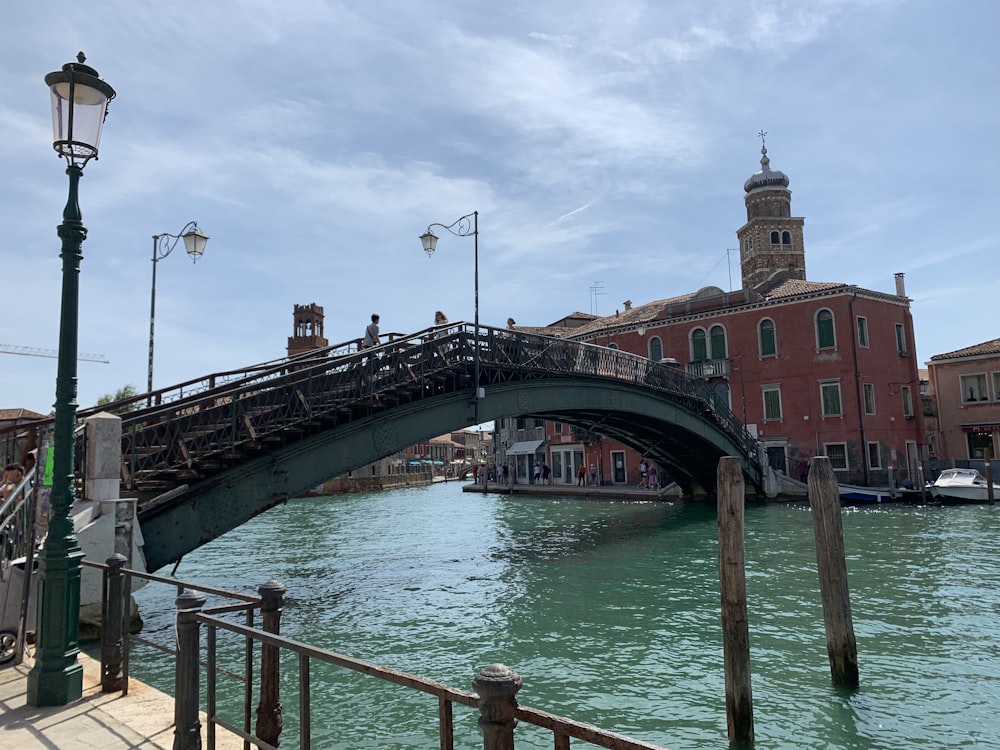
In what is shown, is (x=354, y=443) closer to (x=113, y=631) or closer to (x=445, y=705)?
(x=113, y=631)

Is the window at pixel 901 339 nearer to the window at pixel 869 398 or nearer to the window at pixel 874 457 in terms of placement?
the window at pixel 869 398

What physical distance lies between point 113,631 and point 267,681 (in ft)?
4.63

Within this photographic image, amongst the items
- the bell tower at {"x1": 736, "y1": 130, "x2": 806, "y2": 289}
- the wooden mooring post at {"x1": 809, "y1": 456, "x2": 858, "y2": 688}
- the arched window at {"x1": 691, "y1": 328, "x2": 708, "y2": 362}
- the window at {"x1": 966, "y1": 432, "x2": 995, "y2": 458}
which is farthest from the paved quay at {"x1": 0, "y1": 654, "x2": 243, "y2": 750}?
the bell tower at {"x1": 736, "y1": 130, "x2": 806, "y2": 289}

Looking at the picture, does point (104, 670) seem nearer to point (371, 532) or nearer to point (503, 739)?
point (503, 739)

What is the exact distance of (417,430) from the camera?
13.8m

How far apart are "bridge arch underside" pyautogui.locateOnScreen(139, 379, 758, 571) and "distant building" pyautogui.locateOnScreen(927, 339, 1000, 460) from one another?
711 inches

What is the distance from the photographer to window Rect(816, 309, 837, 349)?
103 feet

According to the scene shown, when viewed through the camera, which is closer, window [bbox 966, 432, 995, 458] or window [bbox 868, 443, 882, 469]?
window [bbox 868, 443, 882, 469]

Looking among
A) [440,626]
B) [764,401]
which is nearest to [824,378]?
[764,401]

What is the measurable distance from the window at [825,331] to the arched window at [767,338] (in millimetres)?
1923

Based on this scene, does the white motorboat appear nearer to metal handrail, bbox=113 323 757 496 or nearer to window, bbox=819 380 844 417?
window, bbox=819 380 844 417

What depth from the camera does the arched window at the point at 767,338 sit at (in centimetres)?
3322

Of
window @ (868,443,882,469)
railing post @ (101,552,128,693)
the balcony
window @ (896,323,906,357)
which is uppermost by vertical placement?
window @ (896,323,906,357)

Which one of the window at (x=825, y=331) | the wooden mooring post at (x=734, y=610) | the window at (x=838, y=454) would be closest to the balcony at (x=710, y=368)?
the window at (x=825, y=331)
